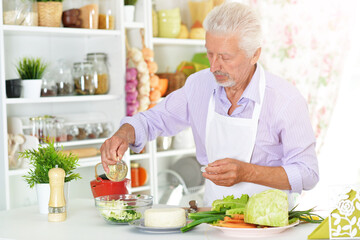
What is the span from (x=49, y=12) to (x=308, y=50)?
179 centimetres

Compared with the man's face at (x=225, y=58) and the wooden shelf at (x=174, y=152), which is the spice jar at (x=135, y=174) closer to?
the wooden shelf at (x=174, y=152)

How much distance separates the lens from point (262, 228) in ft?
5.72

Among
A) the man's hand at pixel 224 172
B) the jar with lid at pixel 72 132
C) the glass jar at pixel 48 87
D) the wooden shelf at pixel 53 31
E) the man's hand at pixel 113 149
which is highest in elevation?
the wooden shelf at pixel 53 31

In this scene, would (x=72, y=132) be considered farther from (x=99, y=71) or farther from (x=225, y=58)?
(x=225, y=58)

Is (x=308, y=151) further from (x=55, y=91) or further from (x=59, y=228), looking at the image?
(x=55, y=91)

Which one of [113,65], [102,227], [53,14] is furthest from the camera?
[113,65]

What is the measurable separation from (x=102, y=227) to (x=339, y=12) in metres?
2.54

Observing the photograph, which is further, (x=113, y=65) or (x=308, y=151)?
(x=113, y=65)

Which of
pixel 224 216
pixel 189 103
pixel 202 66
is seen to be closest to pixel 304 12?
pixel 202 66

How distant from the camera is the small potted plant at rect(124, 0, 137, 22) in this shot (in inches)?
140

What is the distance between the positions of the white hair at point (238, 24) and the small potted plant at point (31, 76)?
1.24 meters

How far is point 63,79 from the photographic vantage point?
3369 mm

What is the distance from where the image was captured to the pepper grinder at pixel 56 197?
2084 mm

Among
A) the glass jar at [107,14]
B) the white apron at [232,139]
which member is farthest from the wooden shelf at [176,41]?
the white apron at [232,139]
